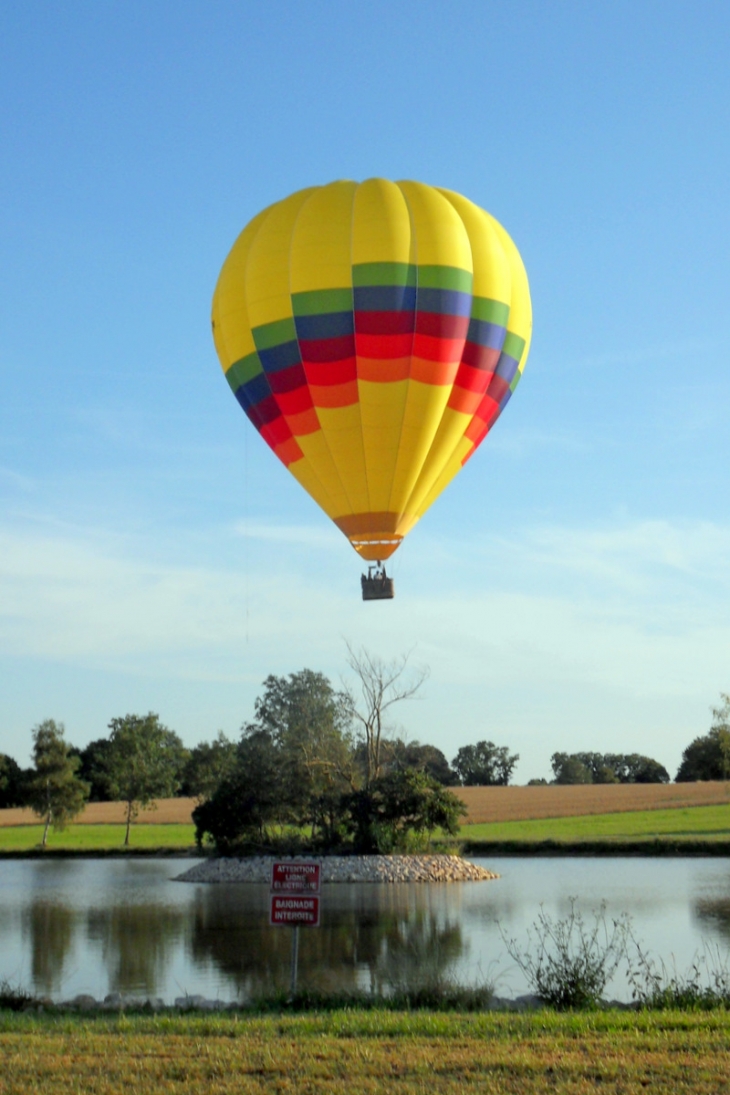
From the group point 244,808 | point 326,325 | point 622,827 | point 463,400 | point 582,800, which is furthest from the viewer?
point 582,800

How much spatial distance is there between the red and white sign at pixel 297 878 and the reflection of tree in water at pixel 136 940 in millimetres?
2466

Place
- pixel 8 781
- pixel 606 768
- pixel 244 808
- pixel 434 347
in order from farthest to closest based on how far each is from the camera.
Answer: pixel 606 768 → pixel 8 781 → pixel 244 808 → pixel 434 347

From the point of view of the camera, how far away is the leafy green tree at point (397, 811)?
3394 centimetres

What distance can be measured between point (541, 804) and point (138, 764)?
878 inches

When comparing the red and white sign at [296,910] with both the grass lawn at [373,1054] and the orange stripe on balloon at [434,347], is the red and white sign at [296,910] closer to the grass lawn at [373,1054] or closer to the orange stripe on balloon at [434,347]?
the grass lawn at [373,1054]

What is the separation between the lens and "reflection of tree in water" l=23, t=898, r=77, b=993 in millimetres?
14673

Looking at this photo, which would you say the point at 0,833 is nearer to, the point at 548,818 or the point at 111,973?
the point at 548,818

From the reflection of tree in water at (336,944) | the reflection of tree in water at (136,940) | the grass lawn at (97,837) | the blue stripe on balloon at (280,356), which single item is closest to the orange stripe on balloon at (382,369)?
the blue stripe on balloon at (280,356)

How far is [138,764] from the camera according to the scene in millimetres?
54125

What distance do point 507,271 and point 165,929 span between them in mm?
12866

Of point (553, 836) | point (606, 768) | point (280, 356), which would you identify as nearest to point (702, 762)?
point (606, 768)

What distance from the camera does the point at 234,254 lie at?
19.2 meters

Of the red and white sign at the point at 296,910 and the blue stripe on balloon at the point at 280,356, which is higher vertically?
the blue stripe on balloon at the point at 280,356

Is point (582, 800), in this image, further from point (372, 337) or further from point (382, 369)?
point (372, 337)
